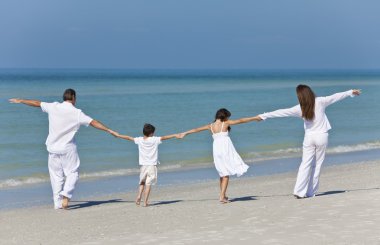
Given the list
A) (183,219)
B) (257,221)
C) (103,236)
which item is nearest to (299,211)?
(257,221)

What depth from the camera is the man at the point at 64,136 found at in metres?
12.5

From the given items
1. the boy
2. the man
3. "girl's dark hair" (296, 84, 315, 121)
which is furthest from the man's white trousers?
"girl's dark hair" (296, 84, 315, 121)

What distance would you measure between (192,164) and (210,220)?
10.4 meters

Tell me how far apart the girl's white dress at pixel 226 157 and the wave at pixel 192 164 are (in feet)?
20.1

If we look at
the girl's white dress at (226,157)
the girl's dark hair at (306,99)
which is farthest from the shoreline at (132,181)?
the girl's dark hair at (306,99)

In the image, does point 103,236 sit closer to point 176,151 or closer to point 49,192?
point 49,192

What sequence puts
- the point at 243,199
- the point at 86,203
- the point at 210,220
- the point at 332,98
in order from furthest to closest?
the point at 86,203
the point at 243,199
the point at 332,98
the point at 210,220

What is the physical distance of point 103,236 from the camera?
1020cm

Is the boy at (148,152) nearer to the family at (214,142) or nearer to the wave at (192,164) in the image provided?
the family at (214,142)

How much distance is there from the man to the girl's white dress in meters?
1.68

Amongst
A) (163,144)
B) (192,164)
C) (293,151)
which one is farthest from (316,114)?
(163,144)

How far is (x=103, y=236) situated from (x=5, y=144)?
18194 millimetres

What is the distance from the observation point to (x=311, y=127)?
41.1 ft

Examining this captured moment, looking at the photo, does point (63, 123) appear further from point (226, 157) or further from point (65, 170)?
point (226, 157)
